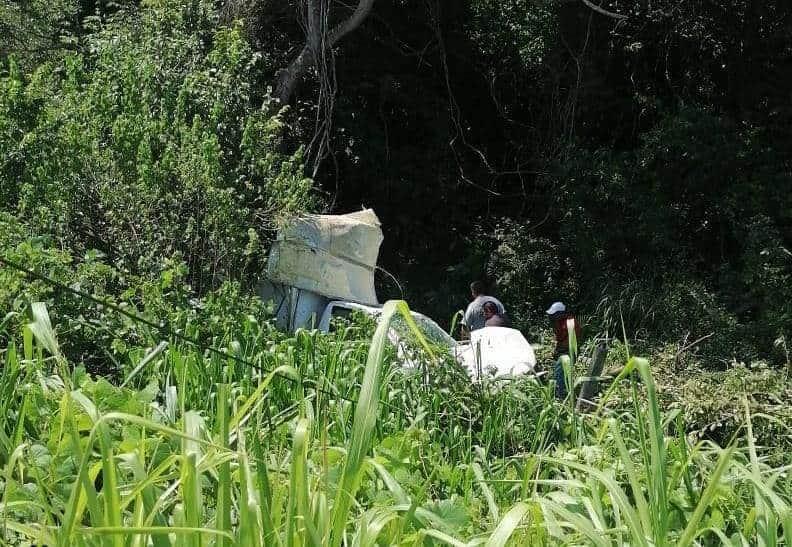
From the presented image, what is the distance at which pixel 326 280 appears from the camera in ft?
27.5

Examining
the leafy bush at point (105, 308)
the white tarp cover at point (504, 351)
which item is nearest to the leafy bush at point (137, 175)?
the leafy bush at point (105, 308)

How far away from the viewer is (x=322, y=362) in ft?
15.0

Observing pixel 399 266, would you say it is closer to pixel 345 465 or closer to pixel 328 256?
pixel 328 256

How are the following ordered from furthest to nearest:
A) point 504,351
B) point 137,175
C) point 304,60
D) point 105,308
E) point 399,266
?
point 399,266 → point 304,60 → point 504,351 → point 137,175 → point 105,308

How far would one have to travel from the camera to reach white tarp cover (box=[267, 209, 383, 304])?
8.11 metres

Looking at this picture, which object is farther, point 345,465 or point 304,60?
point 304,60

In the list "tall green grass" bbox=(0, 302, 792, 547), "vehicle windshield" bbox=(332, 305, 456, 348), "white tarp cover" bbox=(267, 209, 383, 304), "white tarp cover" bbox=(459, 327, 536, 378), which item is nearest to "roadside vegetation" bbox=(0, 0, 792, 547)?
"tall green grass" bbox=(0, 302, 792, 547)

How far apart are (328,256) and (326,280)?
8.8 inches

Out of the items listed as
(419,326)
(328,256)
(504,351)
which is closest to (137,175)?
(328,256)

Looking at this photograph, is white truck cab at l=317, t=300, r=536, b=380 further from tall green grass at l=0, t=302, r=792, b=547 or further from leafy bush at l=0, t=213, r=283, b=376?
tall green grass at l=0, t=302, r=792, b=547

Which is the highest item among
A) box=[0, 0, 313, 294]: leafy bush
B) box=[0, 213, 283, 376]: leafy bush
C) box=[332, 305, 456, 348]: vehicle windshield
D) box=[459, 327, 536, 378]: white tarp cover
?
box=[0, 0, 313, 294]: leafy bush

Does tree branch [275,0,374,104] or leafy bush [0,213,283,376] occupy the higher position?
tree branch [275,0,374,104]

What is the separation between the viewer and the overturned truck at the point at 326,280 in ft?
25.7

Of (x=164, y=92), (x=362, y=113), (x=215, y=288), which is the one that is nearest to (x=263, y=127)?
(x=164, y=92)
